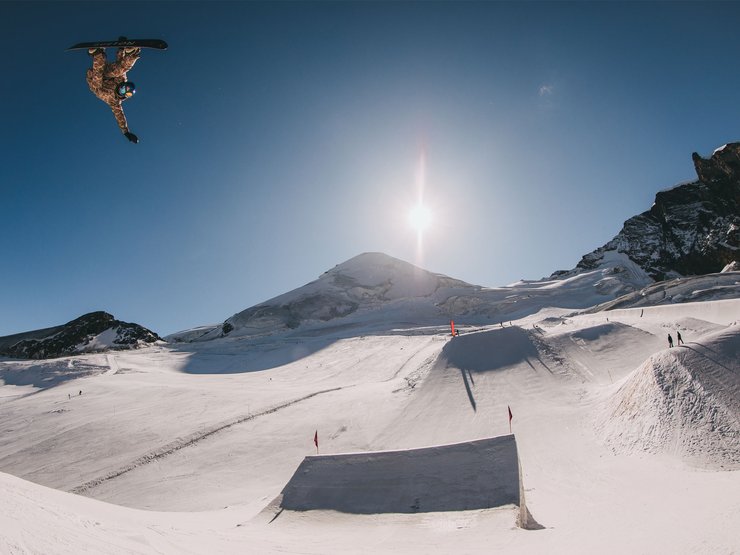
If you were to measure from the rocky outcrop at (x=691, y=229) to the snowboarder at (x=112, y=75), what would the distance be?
399ft

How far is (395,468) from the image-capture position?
12984 mm

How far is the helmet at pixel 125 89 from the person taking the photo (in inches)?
397

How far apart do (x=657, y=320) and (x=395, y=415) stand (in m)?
21.6

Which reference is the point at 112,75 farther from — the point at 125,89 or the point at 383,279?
the point at 383,279

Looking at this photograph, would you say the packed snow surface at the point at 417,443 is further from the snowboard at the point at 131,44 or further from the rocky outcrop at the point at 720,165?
the rocky outcrop at the point at 720,165

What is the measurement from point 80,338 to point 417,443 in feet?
318

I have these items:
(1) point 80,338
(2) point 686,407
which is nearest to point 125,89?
(2) point 686,407

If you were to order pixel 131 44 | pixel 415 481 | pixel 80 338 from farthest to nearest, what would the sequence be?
1. pixel 80 338
2. pixel 415 481
3. pixel 131 44

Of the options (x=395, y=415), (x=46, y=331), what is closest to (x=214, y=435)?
(x=395, y=415)

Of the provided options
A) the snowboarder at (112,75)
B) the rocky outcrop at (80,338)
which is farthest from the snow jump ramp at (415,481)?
the rocky outcrop at (80,338)

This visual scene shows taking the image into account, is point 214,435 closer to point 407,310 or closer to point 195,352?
point 195,352

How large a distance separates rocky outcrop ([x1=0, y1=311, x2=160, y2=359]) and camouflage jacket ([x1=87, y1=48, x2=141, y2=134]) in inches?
3445

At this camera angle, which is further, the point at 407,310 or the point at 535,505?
the point at 407,310

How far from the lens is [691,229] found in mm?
127312
